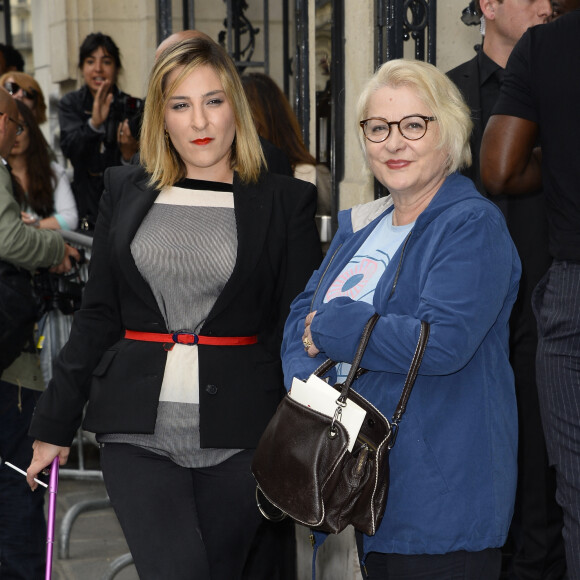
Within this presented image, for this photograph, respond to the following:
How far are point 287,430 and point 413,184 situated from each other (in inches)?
27.6

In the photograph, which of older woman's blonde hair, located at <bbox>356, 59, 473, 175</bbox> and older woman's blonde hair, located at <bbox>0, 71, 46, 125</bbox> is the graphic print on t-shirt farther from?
older woman's blonde hair, located at <bbox>0, 71, 46, 125</bbox>

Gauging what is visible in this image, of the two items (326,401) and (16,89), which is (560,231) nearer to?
(326,401)

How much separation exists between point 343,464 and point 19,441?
234 cm

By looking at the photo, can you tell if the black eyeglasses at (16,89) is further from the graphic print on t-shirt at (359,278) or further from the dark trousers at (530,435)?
the graphic print on t-shirt at (359,278)

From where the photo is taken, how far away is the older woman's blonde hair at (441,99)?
104 inches

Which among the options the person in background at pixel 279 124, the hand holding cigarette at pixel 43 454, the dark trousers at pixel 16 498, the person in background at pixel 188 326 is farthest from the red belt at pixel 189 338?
the person in background at pixel 279 124

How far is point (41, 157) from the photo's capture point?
19.1 feet

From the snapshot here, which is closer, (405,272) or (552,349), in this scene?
(405,272)

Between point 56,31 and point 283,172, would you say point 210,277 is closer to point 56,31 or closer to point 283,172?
point 283,172

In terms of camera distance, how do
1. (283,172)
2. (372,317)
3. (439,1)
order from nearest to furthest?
(372,317)
(283,172)
(439,1)

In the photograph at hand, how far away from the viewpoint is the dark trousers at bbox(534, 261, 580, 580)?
293cm

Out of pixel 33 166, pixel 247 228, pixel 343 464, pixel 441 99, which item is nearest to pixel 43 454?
pixel 247 228

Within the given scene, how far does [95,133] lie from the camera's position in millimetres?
7102

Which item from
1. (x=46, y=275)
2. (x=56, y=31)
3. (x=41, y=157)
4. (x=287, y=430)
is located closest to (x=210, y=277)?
(x=287, y=430)
